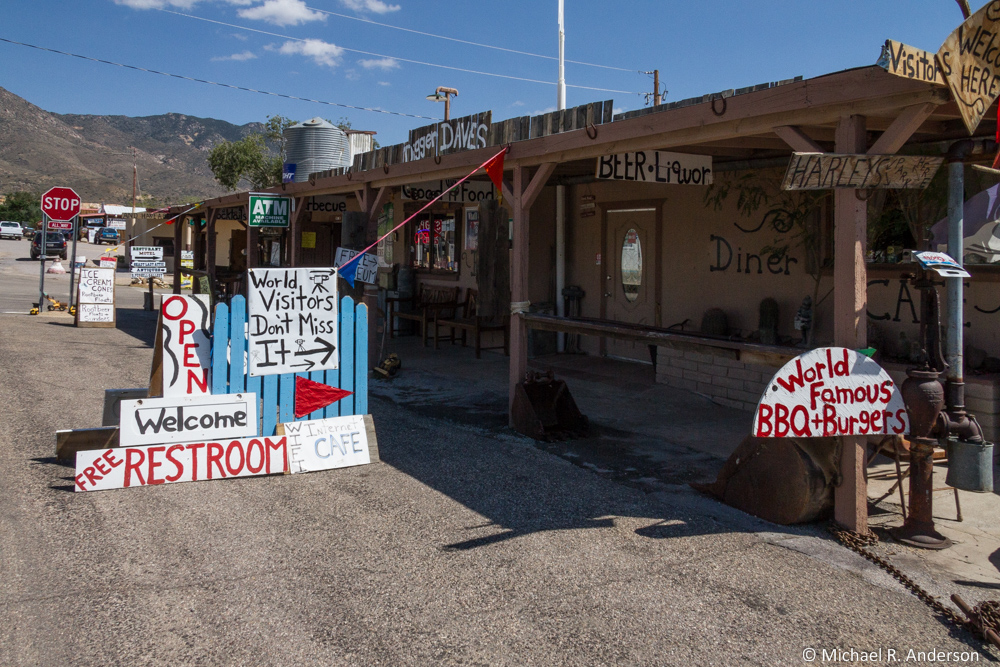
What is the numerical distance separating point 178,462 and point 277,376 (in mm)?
932

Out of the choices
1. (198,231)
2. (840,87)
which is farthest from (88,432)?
(198,231)

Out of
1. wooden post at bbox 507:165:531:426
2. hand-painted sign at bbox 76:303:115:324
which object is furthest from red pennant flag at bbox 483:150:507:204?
hand-painted sign at bbox 76:303:115:324

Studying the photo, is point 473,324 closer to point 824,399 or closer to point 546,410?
point 546,410

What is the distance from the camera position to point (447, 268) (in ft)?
47.5

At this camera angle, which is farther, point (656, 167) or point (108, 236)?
point (108, 236)

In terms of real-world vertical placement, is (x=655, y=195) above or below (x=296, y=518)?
above

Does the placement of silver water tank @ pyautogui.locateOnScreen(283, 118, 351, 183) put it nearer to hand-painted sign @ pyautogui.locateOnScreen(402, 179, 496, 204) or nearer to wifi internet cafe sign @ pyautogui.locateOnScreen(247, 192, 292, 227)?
wifi internet cafe sign @ pyautogui.locateOnScreen(247, 192, 292, 227)

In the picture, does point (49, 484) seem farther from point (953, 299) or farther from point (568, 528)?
point (953, 299)

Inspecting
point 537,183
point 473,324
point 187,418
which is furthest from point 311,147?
point 187,418

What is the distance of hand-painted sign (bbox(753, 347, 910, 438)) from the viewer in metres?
4.64

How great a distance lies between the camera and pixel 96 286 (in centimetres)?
1496

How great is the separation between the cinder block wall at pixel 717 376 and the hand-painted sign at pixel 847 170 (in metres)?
3.19

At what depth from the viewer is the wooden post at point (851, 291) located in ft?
15.3

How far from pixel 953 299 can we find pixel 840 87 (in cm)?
143
